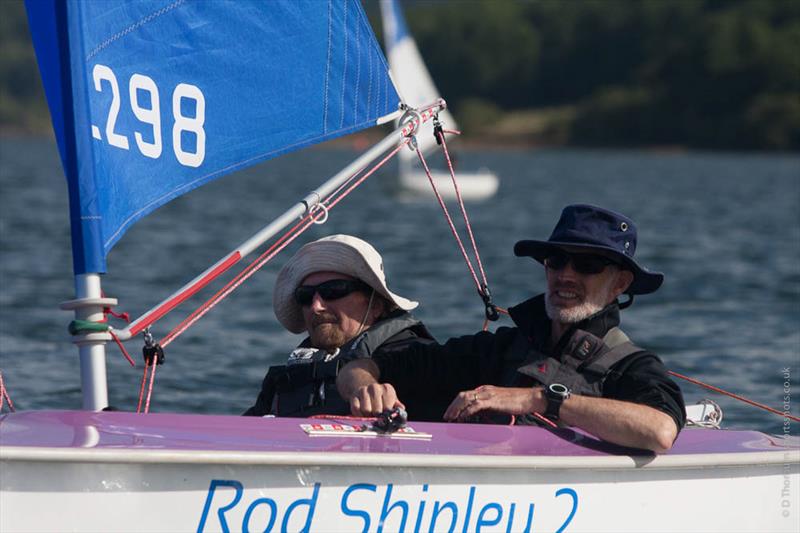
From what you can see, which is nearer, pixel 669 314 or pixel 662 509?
pixel 662 509

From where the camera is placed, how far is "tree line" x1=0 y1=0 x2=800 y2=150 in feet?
280

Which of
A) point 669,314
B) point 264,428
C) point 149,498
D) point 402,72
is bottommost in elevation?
point 149,498

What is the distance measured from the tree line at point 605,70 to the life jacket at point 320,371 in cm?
7578

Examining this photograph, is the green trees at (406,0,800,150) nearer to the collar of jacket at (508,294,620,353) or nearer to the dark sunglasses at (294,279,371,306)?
the dark sunglasses at (294,279,371,306)

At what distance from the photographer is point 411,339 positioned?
5.06 m

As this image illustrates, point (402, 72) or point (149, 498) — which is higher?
point (402, 72)

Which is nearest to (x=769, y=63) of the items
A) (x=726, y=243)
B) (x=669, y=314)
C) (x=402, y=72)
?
(x=402, y=72)

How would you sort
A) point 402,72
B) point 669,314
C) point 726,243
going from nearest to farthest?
point 669,314
point 726,243
point 402,72

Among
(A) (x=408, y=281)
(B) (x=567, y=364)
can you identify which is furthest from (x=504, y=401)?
(A) (x=408, y=281)

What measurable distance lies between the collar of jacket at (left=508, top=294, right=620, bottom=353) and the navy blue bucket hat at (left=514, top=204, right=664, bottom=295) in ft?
0.48

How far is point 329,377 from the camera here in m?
4.98

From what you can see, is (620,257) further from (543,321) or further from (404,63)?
(404,63)

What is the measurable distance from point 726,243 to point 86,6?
19071mm

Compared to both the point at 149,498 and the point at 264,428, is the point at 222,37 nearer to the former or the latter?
the point at 264,428
